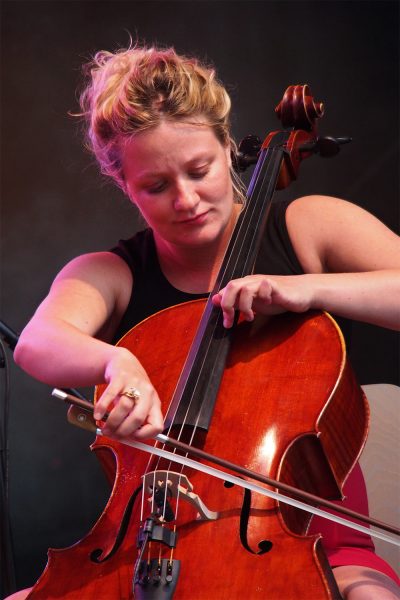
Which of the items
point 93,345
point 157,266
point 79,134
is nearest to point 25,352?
point 93,345

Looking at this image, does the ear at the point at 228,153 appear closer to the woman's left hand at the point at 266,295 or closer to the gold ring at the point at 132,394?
the woman's left hand at the point at 266,295

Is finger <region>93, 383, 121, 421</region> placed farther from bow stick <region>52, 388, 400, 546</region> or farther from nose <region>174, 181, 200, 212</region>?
nose <region>174, 181, 200, 212</region>

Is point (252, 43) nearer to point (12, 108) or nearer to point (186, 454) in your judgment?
point (12, 108)

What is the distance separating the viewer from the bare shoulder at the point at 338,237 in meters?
1.35

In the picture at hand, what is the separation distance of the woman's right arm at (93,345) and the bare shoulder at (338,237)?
1.23ft

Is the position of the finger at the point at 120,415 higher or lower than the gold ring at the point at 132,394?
lower

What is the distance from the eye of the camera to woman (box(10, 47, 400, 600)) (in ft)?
4.03

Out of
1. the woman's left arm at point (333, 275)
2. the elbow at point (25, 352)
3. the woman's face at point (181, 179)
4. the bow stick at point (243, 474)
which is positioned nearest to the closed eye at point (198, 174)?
the woman's face at point (181, 179)

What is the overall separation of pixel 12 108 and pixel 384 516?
178cm

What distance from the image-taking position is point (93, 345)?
1237mm

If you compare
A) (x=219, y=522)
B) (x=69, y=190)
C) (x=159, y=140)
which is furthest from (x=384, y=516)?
(x=69, y=190)

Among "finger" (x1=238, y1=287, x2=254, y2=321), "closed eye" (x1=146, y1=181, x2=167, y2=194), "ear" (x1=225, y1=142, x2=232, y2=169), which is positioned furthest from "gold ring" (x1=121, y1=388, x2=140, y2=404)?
"ear" (x1=225, y1=142, x2=232, y2=169)

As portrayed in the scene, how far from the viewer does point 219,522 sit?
97 cm

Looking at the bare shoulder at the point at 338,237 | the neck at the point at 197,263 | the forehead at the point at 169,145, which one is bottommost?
the neck at the point at 197,263
